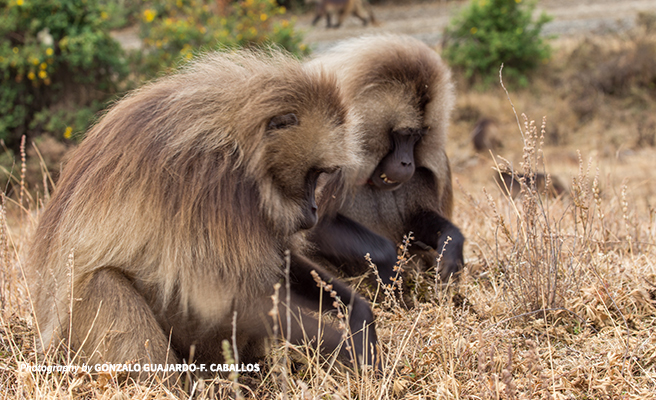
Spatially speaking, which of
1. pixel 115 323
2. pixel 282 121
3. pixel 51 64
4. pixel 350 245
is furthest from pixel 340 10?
pixel 115 323

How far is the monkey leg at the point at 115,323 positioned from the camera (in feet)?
7.47

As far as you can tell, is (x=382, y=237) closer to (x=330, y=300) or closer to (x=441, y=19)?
(x=330, y=300)

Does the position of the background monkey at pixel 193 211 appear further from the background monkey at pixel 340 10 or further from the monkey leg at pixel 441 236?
the background monkey at pixel 340 10

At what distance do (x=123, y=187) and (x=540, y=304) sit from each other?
2.13 metres

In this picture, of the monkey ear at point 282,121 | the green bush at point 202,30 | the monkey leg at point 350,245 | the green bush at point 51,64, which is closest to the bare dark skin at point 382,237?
the monkey leg at point 350,245

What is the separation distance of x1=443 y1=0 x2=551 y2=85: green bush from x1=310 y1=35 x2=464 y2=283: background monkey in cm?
1051

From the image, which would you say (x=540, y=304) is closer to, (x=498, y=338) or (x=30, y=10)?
(x=498, y=338)

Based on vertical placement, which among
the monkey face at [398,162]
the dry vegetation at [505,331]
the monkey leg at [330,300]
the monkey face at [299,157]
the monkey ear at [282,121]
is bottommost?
the dry vegetation at [505,331]

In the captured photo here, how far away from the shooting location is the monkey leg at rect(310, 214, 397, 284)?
3.19 m

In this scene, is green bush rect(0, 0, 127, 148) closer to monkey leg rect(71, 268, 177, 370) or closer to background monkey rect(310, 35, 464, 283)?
background monkey rect(310, 35, 464, 283)

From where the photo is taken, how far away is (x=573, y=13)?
18844 mm

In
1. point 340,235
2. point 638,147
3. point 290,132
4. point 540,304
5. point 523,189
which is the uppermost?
point 290,132

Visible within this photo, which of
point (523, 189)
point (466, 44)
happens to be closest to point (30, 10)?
point (523, 189)

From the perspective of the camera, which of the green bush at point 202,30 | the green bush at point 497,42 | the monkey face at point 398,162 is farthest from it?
the green bush at point 497,42
